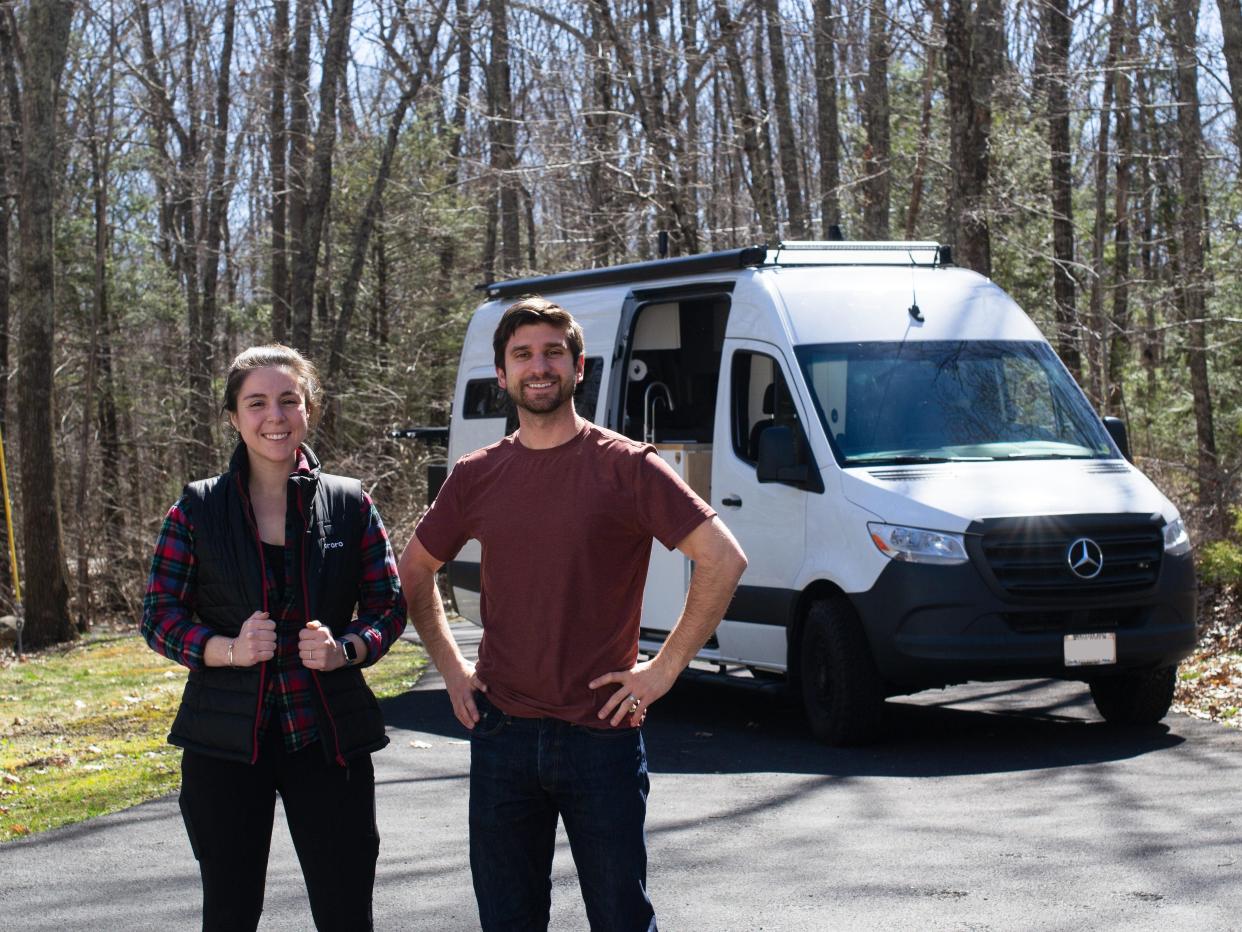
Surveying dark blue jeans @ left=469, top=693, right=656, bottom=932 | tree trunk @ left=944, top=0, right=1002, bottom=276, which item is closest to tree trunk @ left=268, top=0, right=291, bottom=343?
tree trunk @ left=944, top=0, right=1002, bottom=276

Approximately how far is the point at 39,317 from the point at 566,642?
18337 mm

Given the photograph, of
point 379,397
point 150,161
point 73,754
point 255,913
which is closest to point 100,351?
point 150,161

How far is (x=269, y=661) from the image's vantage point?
390 centimetres

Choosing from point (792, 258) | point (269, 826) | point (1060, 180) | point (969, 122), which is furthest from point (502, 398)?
point (1060, 180)

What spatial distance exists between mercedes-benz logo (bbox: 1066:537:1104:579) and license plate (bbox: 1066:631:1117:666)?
32 cm

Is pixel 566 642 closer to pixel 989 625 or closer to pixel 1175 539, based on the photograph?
pixel 989 625

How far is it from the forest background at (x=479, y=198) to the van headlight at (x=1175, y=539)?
5903mm

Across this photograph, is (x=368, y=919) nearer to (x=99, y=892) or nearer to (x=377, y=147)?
(x=99, y=892)

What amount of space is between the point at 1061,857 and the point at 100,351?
26.0 metres

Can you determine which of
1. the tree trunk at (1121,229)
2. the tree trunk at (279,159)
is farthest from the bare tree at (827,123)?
the tree trunk at (279,159)

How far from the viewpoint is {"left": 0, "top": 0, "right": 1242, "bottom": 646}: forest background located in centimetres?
2045

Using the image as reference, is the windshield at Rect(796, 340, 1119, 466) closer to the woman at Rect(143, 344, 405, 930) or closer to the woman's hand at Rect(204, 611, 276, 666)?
the woman at Rect(143, 344, 405, 930)

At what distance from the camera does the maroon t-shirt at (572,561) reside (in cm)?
369

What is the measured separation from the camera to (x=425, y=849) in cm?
685
